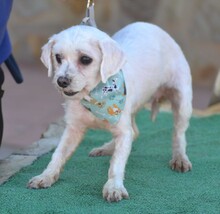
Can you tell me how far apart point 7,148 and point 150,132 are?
→ 1333 mm

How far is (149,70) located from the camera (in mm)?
4617

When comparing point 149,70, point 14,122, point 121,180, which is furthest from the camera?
point 14,122

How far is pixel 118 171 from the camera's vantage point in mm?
4051

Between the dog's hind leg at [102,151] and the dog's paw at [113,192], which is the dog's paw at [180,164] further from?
the dog's paw at [113,192]

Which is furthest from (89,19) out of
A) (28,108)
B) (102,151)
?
(28,108)

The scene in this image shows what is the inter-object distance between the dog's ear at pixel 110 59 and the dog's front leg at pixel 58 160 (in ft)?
2.08

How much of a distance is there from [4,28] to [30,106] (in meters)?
3.29

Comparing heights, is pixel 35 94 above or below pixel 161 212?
below

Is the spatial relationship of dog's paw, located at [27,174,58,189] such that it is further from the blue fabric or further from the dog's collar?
the blue fabric

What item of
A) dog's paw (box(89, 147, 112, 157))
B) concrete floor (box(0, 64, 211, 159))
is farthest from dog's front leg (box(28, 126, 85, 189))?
concrete floor (box(0, 64, 211, 159))

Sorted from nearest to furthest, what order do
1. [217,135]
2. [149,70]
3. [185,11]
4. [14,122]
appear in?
[149,70] → [217,135] → [14,122] → [185,11]

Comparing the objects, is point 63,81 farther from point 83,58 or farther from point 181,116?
point 181,116

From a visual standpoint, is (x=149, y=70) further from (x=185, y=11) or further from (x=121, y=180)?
(x=185, y=11)

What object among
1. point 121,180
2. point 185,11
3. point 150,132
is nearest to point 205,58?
point 185,11
